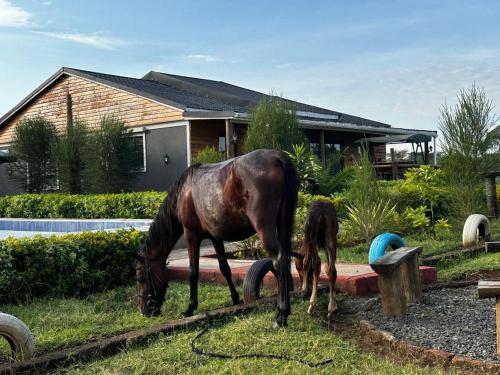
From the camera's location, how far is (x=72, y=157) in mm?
19438

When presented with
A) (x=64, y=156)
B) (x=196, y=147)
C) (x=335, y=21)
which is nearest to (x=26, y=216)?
(x=64, y=156)

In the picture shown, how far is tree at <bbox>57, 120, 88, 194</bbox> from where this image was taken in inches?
760

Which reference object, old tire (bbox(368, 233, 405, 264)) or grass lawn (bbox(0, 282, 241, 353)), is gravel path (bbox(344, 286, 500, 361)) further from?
grass lawn (bbox(0, 282, 241, 353))

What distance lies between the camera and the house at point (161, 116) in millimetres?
18750

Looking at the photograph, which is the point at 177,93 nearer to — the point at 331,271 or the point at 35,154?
the point at 35,154

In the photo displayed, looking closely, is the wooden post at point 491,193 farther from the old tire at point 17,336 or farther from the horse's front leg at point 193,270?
the old tire at point 17,336

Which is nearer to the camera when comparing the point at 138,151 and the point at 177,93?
the point at 138,151

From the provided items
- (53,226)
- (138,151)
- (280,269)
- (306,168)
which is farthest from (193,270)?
(138,151)

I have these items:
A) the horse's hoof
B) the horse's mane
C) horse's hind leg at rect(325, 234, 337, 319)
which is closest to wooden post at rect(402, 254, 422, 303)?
horse's hind leg at rect(325, 234, 337, 319)

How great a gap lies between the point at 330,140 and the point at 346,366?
2193 cm

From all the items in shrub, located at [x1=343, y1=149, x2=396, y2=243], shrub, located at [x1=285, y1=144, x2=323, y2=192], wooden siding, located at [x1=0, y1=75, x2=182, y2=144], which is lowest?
shrub, located at [x1=343, y1=149, x2=396, y2=243]

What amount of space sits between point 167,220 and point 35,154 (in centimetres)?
1677

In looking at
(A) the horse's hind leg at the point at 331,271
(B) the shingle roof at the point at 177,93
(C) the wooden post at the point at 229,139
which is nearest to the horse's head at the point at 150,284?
(A) the horse's hind leg at the point at 331,271

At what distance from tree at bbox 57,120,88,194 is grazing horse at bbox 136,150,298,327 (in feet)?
46.7
